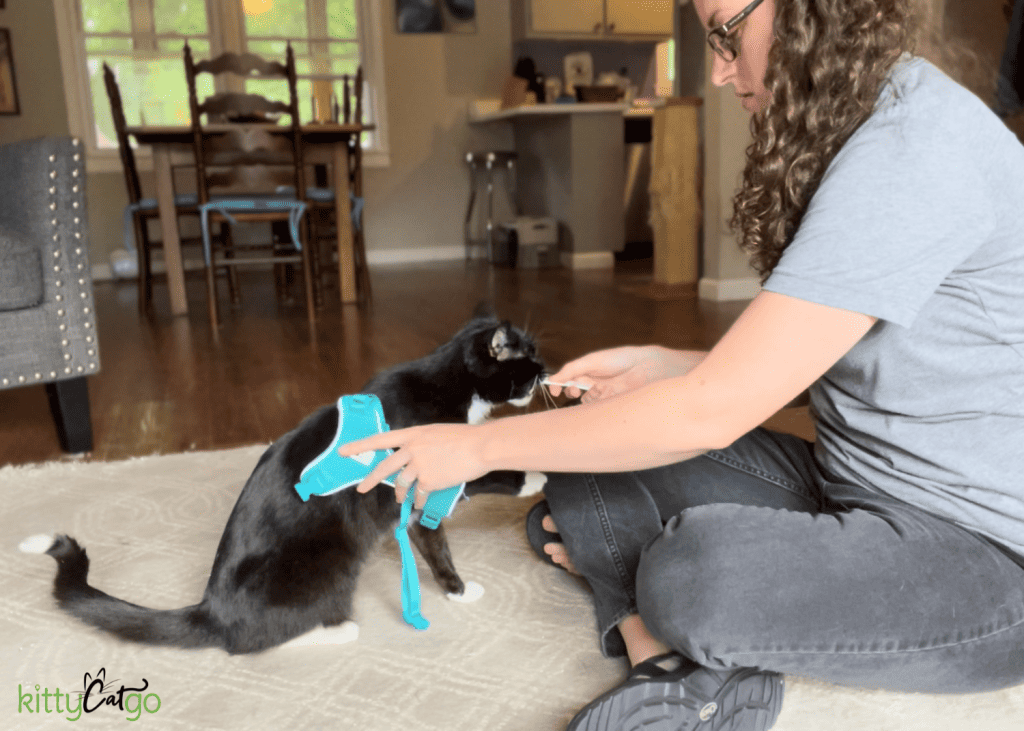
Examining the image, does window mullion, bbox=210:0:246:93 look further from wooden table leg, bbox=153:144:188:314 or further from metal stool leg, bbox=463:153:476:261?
wooden table leg, bbox=153:144:188:314

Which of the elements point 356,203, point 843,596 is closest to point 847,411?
point 843,596

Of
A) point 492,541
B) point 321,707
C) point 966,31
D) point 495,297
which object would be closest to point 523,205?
point 495,297

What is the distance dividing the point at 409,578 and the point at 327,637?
143 millimetres

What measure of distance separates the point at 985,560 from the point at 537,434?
453 millimetres

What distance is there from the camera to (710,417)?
740 millimetres

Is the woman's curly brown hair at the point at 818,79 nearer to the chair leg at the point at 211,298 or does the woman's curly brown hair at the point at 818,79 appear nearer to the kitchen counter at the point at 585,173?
the chair leg at the point at 211,298

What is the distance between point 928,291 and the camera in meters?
0.69

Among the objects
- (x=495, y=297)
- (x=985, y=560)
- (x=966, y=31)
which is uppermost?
(x=966, y=31)

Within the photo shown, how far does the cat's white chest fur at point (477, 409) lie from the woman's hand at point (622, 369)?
0.49 ft

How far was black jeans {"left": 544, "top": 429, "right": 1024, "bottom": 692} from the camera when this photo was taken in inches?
30.7

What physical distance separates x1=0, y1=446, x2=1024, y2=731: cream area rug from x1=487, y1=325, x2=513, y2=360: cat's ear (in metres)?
0.35

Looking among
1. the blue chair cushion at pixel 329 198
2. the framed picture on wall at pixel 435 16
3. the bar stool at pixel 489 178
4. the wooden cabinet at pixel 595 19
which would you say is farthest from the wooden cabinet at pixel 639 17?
the blue chair cushion at pixel 329 198

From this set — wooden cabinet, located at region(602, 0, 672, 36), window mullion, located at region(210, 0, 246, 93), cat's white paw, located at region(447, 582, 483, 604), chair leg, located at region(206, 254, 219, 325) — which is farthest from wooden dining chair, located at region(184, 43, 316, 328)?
wooden cabinet, located at region(602, 0, 672, 36)

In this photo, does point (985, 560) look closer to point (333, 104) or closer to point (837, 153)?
point (837, 153)
